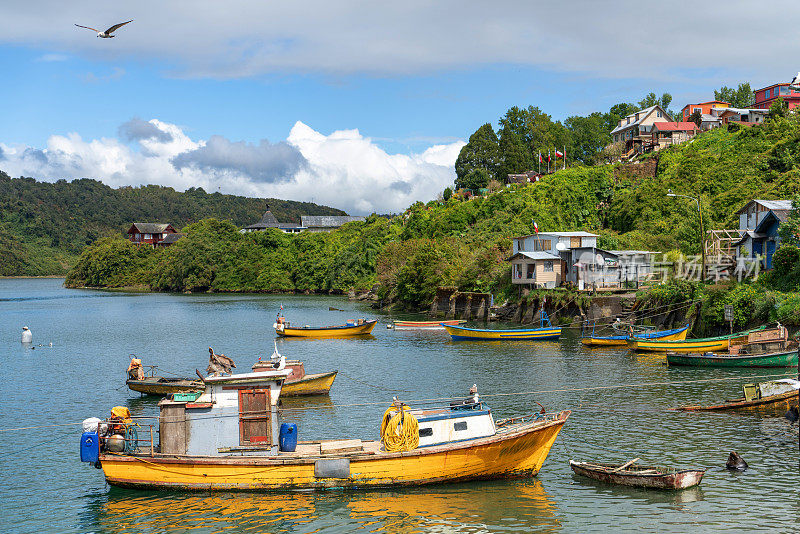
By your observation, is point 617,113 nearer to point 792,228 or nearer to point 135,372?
point 792,228

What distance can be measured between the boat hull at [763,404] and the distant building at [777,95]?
328 feet

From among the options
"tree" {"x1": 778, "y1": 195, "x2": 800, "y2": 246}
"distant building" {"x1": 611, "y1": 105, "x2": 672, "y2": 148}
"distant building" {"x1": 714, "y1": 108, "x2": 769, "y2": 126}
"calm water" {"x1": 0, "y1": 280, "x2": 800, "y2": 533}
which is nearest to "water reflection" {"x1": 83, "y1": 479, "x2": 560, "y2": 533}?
"calm water" {"x1": 0, "y1": 280, "x2": 800, "y2": 533}

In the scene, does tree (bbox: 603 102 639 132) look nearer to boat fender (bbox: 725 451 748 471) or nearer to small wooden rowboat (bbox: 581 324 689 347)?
small wooden rowboat (bbox: 581 324 689 347)

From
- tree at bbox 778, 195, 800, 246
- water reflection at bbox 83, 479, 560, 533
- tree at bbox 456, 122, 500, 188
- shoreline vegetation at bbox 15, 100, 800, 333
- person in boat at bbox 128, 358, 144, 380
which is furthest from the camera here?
tree at bbox 456, 122, 500, 188

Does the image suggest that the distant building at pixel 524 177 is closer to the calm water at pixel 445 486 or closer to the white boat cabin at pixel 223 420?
the calm water at pixel 445 486

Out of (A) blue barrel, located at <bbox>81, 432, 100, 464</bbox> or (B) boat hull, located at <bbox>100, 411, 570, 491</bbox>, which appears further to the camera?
(A) blue barrel, located at <bbox>81, 432, 100, 464</bbox>

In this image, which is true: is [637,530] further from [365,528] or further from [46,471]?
[46,471]

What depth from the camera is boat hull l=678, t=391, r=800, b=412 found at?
34188mm

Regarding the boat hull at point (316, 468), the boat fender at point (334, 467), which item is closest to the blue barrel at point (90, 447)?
the boat hull at point (316, 468)

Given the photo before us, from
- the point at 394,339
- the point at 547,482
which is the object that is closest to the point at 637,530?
the point at 547,482

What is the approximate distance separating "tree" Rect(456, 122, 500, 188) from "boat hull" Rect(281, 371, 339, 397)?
110917mm

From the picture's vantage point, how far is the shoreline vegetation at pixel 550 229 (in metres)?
61.9

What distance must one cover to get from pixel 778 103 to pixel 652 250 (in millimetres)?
46238

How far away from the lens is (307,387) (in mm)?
42625
